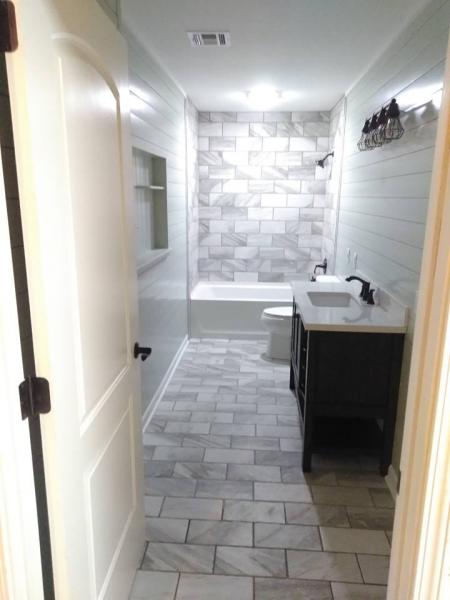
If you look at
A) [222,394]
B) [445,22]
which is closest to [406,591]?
[445,22]

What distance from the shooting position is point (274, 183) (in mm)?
5539

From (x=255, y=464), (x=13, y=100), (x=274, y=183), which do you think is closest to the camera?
(x=13, y=100)

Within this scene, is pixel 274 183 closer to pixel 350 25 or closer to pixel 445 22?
pixel 350 25

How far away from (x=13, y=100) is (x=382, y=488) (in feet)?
8.30

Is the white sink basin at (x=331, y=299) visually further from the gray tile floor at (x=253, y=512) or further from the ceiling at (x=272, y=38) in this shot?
the ceiling at (x=272, y=38)

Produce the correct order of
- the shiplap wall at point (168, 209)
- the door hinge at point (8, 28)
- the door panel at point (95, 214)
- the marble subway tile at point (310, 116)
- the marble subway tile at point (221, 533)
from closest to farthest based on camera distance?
the door hinge at point (8, 28)
the door panel at point (95, 214)
the marble subway tile at point (221, 533)
the shiplap wall at point (168, 209)
the marble subway tile at point (310, 116)

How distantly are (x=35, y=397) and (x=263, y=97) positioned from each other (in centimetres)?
431

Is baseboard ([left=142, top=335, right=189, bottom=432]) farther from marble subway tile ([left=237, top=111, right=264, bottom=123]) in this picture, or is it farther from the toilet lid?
marble subway tile ([left=237, top=111, right=264, bottom=123])

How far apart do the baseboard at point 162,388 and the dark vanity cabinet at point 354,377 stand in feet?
→ 3.80

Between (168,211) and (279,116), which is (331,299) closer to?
(168,211)

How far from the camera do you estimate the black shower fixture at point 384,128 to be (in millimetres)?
2605

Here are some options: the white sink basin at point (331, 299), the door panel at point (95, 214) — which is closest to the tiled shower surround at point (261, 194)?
the white sink basin at point (331, 299)

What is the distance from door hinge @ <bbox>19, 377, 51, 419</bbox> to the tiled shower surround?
15.6ft

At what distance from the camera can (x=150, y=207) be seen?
143 inches
